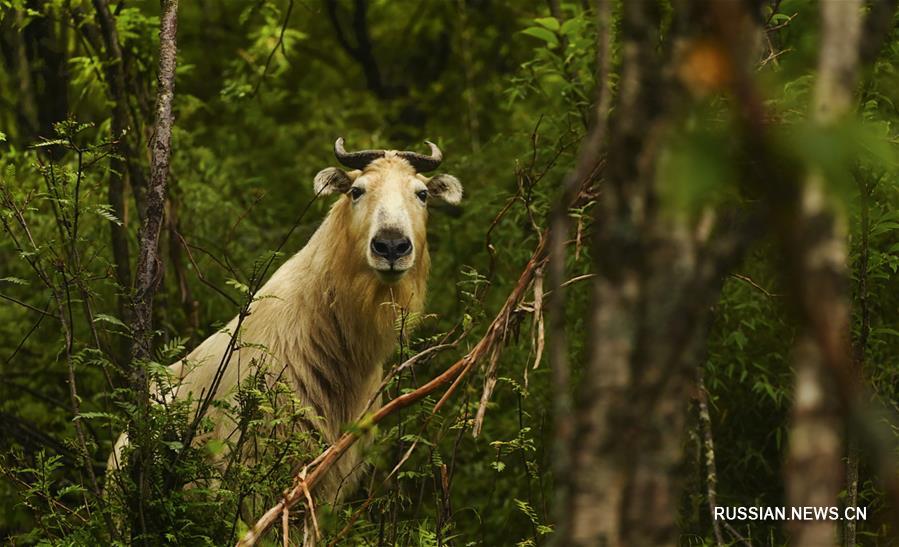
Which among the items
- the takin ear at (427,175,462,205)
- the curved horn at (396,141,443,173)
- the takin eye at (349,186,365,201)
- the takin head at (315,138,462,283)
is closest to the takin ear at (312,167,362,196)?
the takin head at (315,138,462,283)

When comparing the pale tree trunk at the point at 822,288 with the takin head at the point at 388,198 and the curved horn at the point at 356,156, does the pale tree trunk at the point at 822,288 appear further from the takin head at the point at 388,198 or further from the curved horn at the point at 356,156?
the curved horn at the point at 356,156

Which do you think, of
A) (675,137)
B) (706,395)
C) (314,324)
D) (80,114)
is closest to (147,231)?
(314,324)

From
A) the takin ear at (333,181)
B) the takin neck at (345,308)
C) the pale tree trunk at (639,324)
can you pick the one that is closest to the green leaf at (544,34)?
the takin ear at (333,181)

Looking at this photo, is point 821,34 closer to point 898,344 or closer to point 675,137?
point 675,137

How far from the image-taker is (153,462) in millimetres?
4293

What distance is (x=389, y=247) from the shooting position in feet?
17.8

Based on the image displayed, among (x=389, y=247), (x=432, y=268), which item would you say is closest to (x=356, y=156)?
(x=389, y=247)

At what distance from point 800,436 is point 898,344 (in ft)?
15.4

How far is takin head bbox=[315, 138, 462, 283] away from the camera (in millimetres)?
5469

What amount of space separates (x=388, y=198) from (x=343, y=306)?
595 mm

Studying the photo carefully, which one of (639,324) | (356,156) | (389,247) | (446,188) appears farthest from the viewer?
(446,188)

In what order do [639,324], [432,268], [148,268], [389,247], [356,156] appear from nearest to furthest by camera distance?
[639,324] < [148,268] < [389,247] < [356,156] < [432,268]

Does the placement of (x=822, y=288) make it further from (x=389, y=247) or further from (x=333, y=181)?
(x=333, y=181)

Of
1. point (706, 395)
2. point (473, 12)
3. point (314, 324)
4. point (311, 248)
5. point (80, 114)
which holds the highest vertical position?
point (473, 12)
